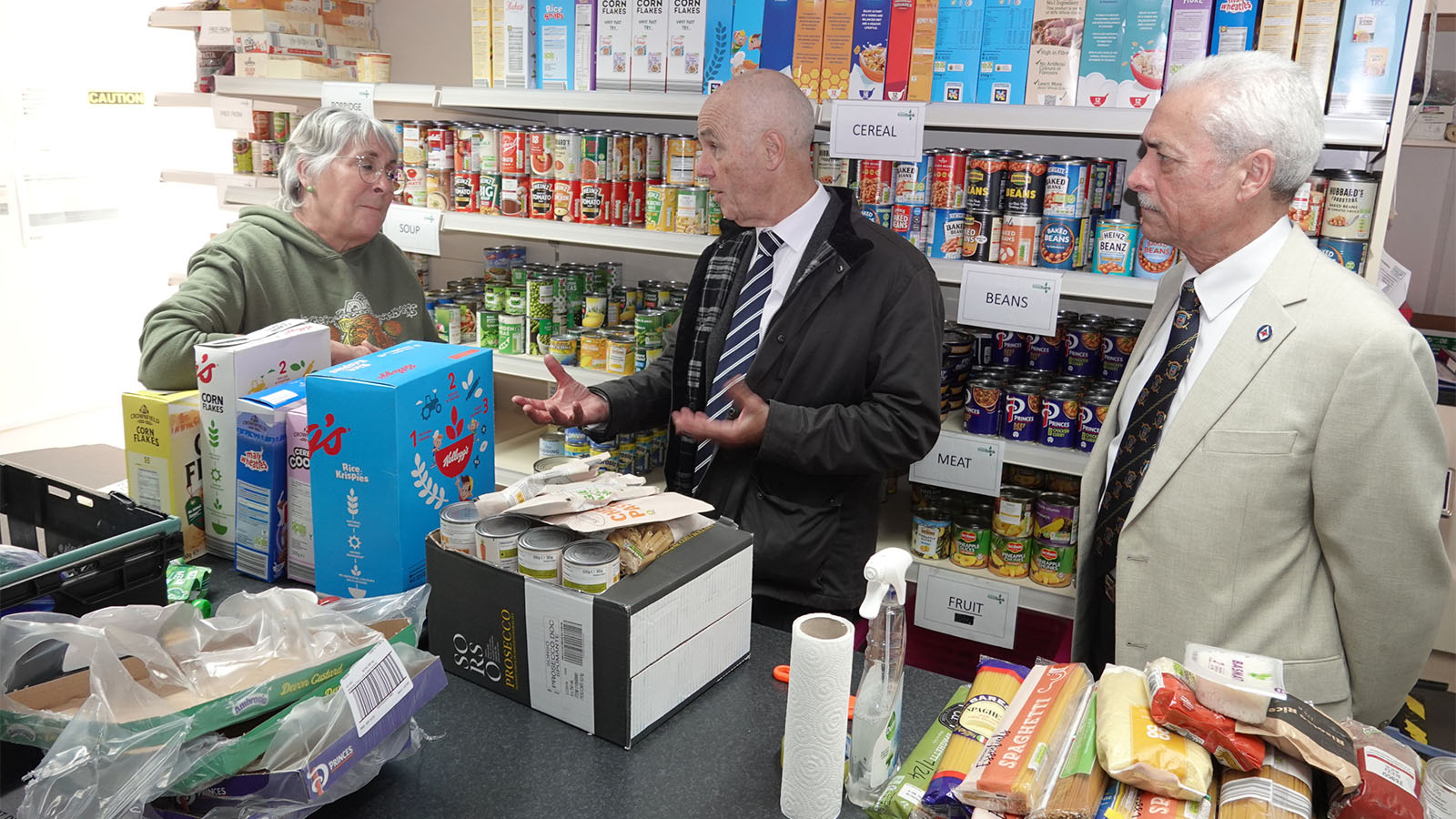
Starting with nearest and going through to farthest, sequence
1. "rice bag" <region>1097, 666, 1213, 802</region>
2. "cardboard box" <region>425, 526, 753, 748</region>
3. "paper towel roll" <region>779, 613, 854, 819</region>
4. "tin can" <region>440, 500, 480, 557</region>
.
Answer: "rice bag" <region>1097, 666, 1213, 802</region> → "paper towel roll" <region>779, 613, 854, 819</region> → "cardboard box" <region>425, 526, 753, 748</region> → "tin can" <region>440, 500, 480, 557</region>

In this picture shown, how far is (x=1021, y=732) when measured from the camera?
1122 mm

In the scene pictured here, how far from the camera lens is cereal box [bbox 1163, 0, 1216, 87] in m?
2.34

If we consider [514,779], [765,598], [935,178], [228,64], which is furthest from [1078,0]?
[228,64]

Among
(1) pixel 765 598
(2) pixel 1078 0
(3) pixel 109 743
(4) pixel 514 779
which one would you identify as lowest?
(1) pixel 765 598

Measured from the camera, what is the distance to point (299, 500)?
1728mm

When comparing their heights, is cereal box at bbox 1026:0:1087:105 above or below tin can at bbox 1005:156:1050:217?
above

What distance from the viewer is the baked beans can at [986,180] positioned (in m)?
2.64

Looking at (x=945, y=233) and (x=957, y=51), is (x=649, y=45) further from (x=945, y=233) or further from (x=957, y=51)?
(x=945, y=233)

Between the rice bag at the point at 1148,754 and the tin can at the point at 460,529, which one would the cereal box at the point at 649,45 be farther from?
the rice bag at the point at 1148,754

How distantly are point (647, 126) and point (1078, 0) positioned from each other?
1.75 metres

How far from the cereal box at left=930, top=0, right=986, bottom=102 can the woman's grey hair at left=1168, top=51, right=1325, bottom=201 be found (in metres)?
0.92

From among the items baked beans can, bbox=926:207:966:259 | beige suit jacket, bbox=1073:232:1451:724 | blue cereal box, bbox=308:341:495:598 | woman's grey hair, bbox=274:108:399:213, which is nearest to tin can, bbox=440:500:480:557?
blue cereal box, bbox=308:341:495:598

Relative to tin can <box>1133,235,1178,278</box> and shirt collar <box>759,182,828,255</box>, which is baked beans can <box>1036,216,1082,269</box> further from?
shirt collar <box>759,182,828,255</box>

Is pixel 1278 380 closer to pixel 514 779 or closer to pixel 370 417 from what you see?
pixel 514 779
